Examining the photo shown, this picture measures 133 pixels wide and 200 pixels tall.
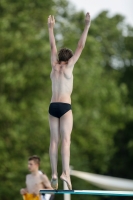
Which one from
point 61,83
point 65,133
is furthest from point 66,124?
point 61,83

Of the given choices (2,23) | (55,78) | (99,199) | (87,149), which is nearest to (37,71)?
(2,23)

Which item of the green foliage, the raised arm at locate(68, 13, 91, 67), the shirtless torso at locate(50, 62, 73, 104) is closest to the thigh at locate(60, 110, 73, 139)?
the shirtless torso at locate(50, 62, 73, 104)

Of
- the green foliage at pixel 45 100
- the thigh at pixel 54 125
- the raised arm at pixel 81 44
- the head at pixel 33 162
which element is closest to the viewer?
the raised arm at pixel 81 44

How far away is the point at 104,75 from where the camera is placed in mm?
55438

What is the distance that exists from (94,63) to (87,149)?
4550mm

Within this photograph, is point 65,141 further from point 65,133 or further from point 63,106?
point 63,106

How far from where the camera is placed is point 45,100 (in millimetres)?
42656

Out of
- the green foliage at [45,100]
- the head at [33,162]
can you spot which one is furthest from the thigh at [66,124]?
the green foliage at [45,100]

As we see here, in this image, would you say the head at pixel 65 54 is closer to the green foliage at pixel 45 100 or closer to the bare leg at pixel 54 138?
the bare leg at pixel 54 138

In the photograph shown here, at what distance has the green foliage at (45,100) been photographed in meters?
40.9

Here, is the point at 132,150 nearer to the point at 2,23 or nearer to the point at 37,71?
the point at 37,71

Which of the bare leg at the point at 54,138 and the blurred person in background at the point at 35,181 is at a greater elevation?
the blurred person in background at the point at 35,181

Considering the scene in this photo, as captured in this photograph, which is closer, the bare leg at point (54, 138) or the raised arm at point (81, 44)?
the raised arm at point (81, 44)

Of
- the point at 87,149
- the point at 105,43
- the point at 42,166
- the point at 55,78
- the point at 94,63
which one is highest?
the point at 105,43
